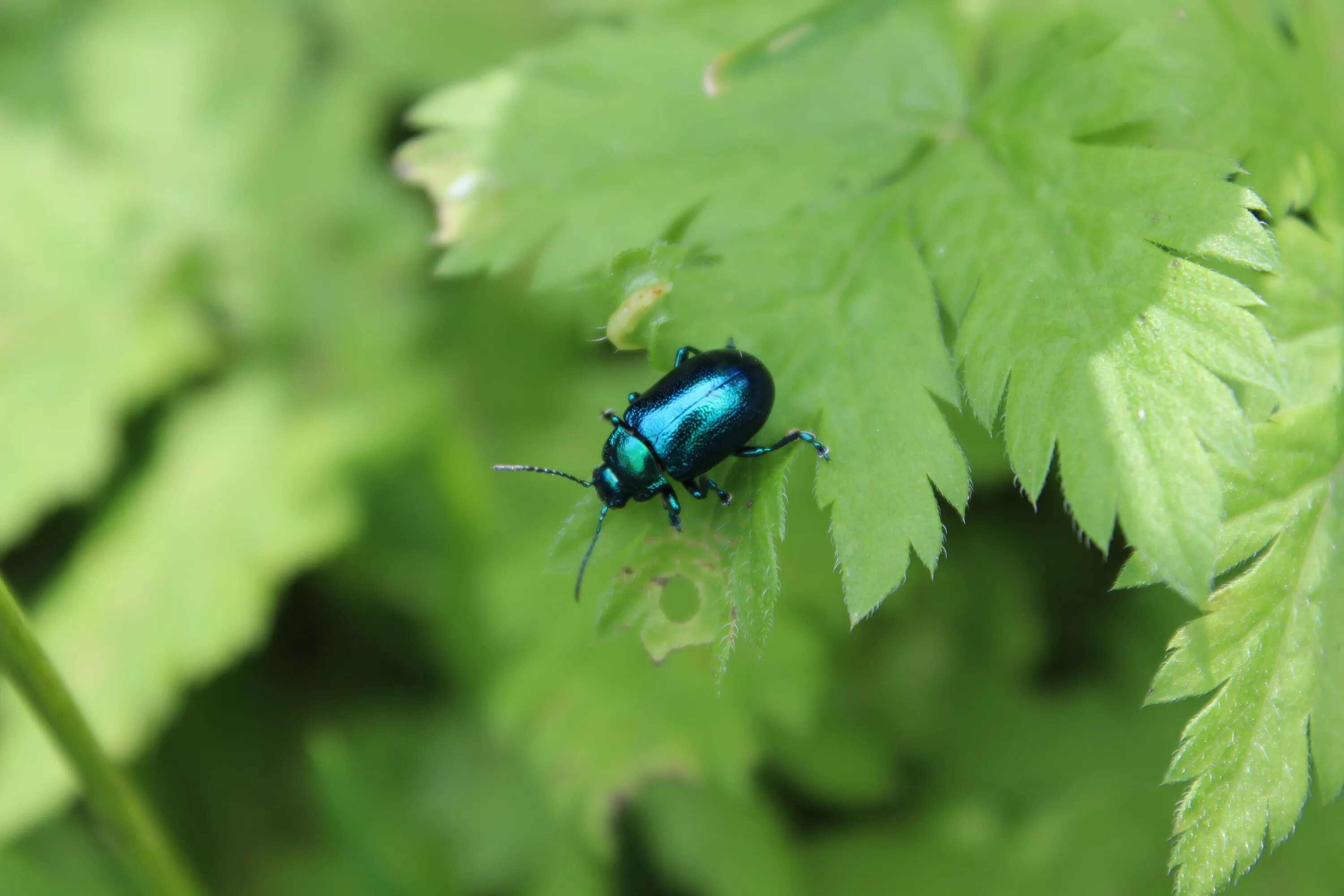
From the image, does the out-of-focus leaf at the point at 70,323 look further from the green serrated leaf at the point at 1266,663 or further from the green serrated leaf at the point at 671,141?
the green serrated leaf at the point at 1266,663

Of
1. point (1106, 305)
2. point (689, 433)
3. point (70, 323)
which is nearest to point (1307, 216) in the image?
point (1106, 305)

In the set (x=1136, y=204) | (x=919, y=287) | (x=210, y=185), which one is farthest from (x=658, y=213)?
(x=210, y=185)

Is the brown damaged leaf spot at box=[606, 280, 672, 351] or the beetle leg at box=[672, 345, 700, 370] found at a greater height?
the brown damaged leaf spot at box=[606, 280, 672, 351]

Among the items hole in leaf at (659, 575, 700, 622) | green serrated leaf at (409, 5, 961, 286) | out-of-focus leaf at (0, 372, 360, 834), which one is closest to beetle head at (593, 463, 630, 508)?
hole in leaf at (659, 575, 700, 622)

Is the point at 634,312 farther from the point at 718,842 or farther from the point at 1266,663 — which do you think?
the point at 718,842

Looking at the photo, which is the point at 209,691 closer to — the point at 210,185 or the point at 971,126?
the point at 210,185

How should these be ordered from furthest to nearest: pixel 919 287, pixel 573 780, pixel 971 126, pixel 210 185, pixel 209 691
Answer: pixel 210 185, pixel 209 691, pixel 573 780, pixel 971 126, pixel 919 287

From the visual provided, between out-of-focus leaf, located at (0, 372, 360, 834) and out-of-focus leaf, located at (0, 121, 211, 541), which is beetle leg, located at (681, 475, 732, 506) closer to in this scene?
out-of-focus leaf, located at (0, 372, 360, 834)

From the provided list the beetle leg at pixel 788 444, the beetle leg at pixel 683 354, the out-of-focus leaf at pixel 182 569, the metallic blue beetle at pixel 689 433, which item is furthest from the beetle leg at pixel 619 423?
the out-of-focus leaf at pixel 182 569
